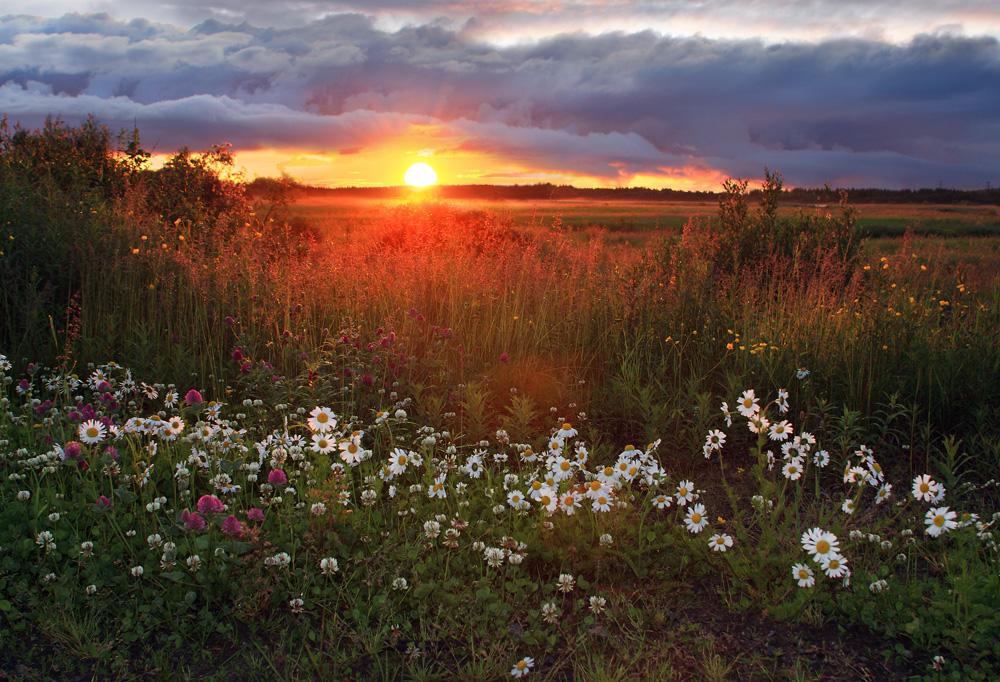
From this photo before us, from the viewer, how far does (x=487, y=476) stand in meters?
3.90

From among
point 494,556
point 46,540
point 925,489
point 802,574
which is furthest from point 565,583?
point 46,540

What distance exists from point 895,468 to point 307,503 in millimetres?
3348

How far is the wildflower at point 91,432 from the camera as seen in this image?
11.5 ft

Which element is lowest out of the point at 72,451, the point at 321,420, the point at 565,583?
the point at 565,583

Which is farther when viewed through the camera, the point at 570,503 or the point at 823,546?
the point at 570,503

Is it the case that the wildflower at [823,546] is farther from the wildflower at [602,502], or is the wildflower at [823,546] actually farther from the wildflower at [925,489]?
the wildflower at [602,502]

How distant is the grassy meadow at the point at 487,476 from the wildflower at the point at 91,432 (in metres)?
0.11

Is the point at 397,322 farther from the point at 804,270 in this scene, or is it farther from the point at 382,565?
the point at 804,270

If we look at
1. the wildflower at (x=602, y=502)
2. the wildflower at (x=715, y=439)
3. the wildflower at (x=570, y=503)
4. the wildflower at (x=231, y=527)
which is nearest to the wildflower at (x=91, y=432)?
the wildflower at (x=231, y=527)

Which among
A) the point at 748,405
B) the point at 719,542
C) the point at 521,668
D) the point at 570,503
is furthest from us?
the point at 748,405

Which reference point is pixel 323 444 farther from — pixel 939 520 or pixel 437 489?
pixel 939 520

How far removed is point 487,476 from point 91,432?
6.12 feet

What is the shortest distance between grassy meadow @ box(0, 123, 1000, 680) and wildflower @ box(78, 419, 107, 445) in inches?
4.5

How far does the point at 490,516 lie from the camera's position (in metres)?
3.59
